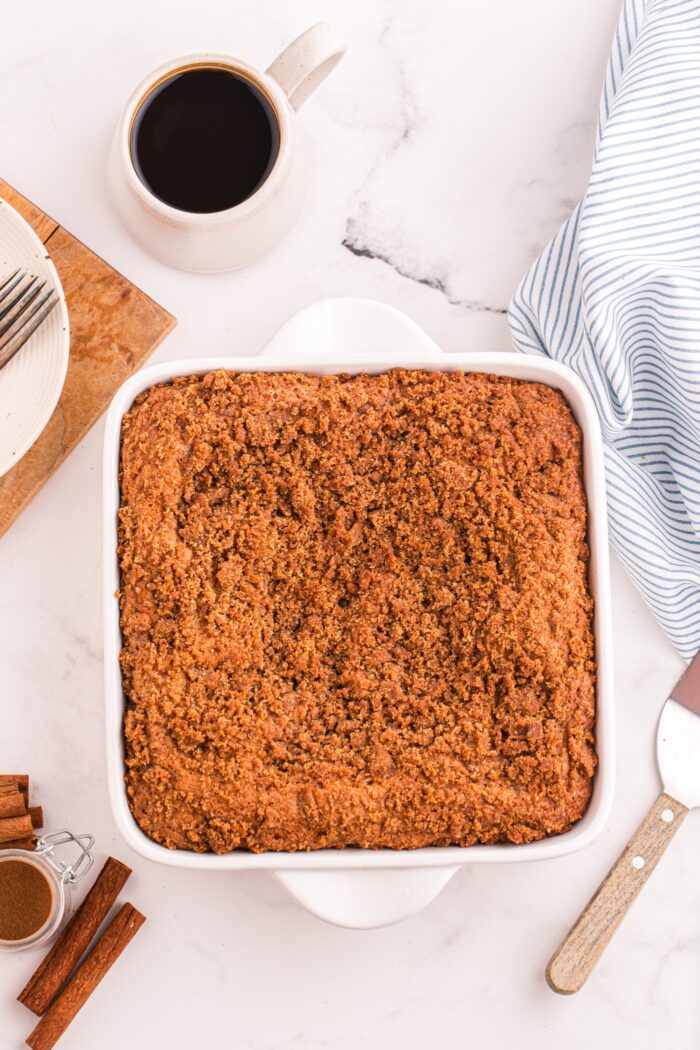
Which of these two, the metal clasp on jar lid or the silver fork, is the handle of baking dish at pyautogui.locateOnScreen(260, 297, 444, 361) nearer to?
the silver fork

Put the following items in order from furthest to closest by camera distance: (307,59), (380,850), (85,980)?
(85,980) < (307,59) < (380,850)

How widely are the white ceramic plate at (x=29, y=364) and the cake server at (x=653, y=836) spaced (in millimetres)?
1079

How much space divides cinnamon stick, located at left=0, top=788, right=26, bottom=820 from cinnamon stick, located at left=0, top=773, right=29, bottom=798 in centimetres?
2

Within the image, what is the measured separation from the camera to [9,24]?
164 cm

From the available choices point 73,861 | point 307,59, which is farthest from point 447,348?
point 73,861

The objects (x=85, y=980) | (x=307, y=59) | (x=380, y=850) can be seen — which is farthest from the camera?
(x=85, y=980)

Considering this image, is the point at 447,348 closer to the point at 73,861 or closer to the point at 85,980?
the point at 73,861

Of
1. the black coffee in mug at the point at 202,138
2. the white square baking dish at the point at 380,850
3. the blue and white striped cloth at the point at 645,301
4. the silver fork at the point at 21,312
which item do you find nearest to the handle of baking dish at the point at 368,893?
the white square baking dish at the point at 380,850

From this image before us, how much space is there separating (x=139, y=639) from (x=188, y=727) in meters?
0.13

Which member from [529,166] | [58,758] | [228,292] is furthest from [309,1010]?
[529,166]

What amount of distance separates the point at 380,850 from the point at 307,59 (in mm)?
1109

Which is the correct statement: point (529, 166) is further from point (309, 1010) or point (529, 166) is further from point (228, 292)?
point (309, 1010)

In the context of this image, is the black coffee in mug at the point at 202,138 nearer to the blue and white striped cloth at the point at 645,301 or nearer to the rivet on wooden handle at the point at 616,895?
the blue and white striped cloth at the point at 645,301

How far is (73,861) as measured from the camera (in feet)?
5.16
